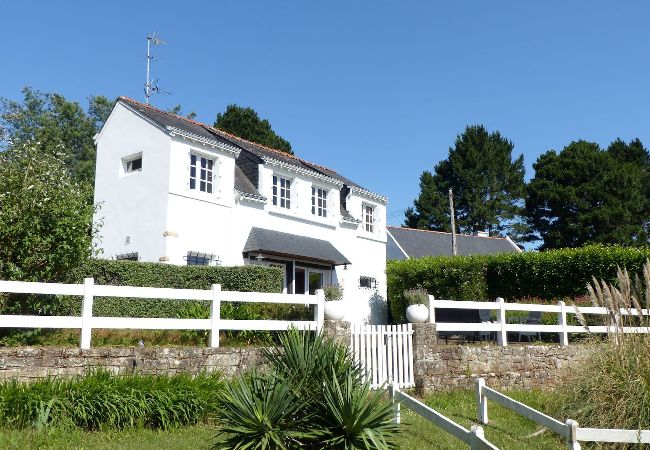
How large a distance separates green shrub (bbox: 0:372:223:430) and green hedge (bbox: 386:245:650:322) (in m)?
13.3

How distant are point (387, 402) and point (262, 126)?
36663 mm

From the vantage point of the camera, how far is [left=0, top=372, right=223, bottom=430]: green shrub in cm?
A: 686

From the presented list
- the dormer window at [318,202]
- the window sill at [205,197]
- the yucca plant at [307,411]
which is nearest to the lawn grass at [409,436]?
the yucca plant at [307,411]

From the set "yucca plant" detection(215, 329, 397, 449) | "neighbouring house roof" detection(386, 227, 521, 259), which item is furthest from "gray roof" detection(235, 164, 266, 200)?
"neighbouring house roof" detection(386, 227, 521, 259)

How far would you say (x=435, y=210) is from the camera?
48188 mm

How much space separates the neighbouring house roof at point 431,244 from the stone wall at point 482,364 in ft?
70.6

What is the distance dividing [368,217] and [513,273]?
7.58 meters

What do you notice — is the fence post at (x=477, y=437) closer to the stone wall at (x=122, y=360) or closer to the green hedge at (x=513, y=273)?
the stone wall at (x=122, y=360)

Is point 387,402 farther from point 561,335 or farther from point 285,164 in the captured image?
point 285,164

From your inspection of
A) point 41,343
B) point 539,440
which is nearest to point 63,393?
point 41,343

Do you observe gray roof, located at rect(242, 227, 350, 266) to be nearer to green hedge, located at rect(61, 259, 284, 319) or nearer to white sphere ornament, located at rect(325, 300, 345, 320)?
green hedge, located at rect(61, 259, 284, 319)

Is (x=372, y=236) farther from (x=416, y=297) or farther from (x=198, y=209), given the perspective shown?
(x=198, y=209)

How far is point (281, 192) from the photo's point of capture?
22.0 meters

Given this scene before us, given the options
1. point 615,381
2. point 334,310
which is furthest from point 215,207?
point 615,381
